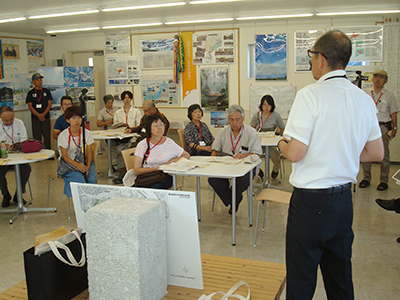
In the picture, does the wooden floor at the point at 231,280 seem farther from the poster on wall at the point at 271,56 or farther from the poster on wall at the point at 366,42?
the poster on wall at the point at 366,42

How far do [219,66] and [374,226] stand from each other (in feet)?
17.4

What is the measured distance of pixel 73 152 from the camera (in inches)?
193

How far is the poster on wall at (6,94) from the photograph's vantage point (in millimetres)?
8849

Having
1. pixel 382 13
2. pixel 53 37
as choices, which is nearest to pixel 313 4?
pixel 382 13

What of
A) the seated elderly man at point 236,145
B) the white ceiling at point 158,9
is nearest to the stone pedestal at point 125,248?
the seated elderly man at point 236,145

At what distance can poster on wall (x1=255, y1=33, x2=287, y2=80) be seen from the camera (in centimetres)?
827

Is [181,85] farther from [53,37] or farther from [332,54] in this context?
[332,54]

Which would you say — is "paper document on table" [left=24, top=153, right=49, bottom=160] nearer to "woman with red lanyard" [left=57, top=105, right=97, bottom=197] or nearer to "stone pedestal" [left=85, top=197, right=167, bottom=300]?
"woman with red lanyard" [left=57, top=105, right=97, bottom=197]

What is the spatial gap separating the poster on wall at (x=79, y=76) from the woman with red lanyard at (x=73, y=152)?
15.3 ft

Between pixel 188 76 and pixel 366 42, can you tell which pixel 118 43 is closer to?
pixel 188 76

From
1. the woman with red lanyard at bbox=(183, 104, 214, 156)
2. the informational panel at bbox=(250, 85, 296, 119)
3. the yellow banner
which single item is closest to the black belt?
the woman with red lanyard at bbox=(183, 104, 214, 156)

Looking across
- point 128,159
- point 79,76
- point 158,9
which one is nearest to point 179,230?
point 128,159

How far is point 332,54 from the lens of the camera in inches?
71.7

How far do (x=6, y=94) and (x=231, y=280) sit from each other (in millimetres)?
8638
